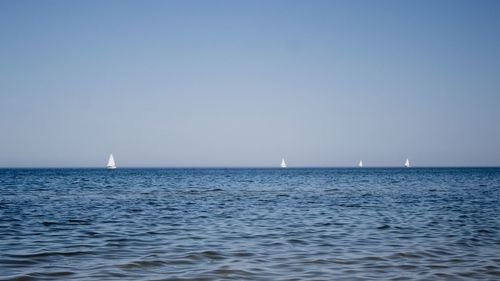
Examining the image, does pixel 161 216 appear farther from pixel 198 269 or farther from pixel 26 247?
pixel 198 269

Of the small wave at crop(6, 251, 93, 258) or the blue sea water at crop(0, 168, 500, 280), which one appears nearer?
the blue sea water at crop(0, 168, 500, 280)

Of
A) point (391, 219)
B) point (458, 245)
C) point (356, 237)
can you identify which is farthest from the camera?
point (391, 219)

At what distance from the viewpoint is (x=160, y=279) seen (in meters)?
9.66

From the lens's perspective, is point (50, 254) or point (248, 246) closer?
point (50, 254)

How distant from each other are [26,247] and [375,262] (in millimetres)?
9956

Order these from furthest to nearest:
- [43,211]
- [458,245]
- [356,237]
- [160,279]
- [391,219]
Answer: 1. [43,211]
2. [391,219]
3. [356,237]
4. [458,245]
5. [160,279]

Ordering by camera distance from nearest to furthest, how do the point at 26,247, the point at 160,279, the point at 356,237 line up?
the point at 160,279 → the point at 26,247 → the point at 356,237

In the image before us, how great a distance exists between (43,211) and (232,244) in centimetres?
1454

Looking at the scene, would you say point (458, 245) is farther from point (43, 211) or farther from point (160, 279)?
point (43, 211)

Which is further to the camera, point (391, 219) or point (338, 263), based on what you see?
point (391, 219)

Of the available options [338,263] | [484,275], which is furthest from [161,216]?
[484,275]

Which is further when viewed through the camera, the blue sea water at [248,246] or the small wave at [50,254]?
the small wave at [50,254]

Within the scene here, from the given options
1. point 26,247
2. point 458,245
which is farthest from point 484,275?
point 26,247

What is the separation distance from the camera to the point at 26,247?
13.4 meters
